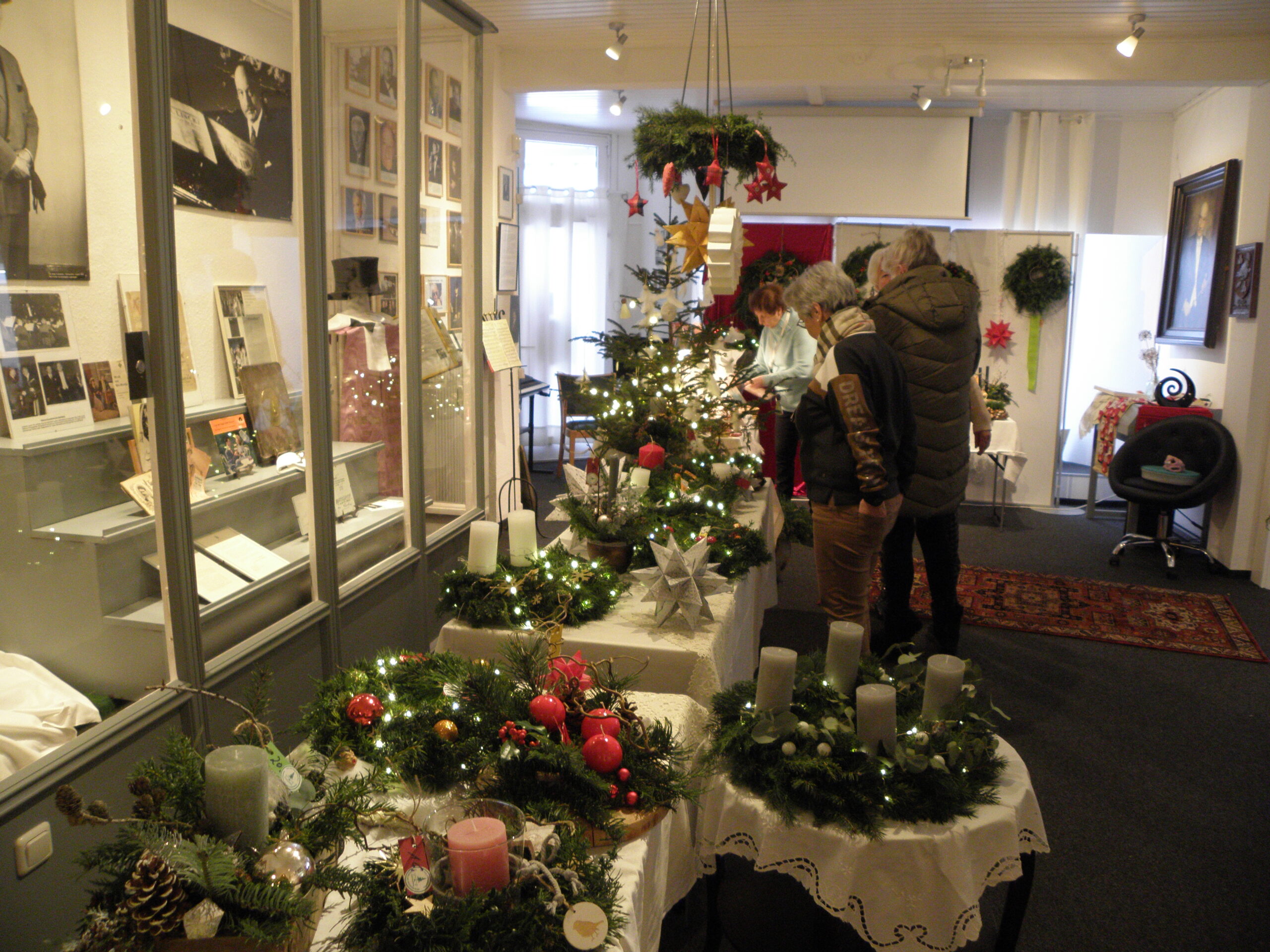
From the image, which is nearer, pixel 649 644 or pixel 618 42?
pixel 649 644

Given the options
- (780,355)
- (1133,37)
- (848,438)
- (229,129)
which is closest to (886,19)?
(1133,37)

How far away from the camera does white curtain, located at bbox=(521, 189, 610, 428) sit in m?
8.55

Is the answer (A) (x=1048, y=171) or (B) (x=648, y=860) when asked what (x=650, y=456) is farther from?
(A) (x=1048, y=171)

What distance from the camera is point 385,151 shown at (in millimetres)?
2967

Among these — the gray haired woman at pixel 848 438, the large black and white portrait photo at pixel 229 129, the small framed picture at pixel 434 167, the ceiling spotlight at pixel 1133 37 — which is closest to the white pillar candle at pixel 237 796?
the large black and white portrait photo at pixel 229 129

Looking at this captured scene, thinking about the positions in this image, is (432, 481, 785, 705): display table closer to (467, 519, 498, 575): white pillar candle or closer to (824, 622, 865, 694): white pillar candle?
(467, 519, 498, 575): white pillar candle

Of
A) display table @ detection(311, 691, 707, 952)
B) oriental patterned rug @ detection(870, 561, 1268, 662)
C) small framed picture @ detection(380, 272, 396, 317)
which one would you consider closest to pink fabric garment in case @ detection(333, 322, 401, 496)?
small framed picture @ detection(380, 272, 396, 317)

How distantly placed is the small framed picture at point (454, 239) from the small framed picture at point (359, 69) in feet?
2.29

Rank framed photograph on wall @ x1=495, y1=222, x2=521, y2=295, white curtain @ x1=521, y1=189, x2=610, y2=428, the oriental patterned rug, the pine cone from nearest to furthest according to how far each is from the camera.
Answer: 1. the pine cone
2. the oriental patterned rug
3. framed photograph on wall @ x1=495, y1=222, x2=521, y2=295
4. white curtain @ x1=521, y1=189, x2=610, y2=428

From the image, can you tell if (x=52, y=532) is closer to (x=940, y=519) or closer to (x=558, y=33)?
(x=940, y=519)

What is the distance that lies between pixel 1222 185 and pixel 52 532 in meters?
6.35

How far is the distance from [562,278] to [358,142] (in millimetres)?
5894

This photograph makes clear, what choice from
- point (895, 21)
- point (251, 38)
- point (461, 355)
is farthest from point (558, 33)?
point (251, 38)

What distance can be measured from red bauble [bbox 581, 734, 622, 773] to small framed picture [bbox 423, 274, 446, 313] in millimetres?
2228
